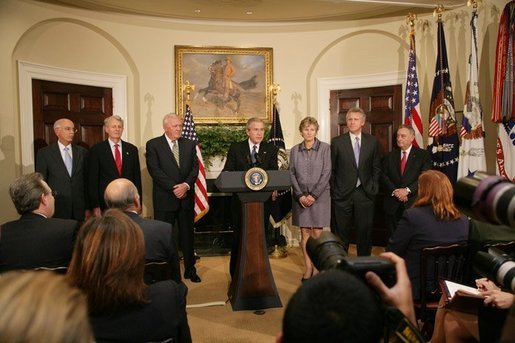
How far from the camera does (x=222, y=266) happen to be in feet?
17.8

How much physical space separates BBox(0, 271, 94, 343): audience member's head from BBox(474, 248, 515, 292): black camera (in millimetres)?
1042

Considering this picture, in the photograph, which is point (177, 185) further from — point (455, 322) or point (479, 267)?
point (479, 267)

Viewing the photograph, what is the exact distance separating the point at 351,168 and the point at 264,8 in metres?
2.70

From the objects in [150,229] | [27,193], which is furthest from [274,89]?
[27,193]

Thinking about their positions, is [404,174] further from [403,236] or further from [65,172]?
[65,172]

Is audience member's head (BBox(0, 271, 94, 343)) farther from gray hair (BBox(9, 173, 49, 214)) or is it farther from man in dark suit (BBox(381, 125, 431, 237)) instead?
man in dark suit (BBox(381, 125, 431, 237))

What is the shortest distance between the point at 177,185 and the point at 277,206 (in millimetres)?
1591

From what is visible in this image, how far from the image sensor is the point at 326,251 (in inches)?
47.2

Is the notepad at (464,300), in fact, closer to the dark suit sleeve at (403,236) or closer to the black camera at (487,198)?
the dark suit sleeve at (403,236)

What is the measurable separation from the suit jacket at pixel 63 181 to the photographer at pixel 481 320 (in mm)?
3667

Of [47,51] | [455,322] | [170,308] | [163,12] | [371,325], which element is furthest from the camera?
[163,12]

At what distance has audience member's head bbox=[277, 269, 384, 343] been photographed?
82 centimetres

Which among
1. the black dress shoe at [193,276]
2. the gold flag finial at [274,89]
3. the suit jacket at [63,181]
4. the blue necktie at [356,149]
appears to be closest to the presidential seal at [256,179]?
the blue necktie at [356,149]

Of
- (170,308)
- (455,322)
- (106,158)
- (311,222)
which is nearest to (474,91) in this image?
(311,222)
